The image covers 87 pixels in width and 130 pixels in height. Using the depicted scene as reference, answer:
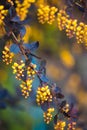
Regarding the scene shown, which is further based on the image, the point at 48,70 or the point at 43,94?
the point at 48,70

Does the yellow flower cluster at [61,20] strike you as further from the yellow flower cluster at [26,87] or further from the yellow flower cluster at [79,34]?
the yellow flower cluster at [26,87]

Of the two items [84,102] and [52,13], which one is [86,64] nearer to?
[84,102]

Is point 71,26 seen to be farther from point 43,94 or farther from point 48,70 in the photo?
point 48,70

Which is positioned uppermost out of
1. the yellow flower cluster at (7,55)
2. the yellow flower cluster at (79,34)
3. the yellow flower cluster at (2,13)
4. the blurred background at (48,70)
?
the yellow flower cluster at (2,13)

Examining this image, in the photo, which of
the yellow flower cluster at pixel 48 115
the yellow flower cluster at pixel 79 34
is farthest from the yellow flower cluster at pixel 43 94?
the yellow flower cluster at pixel 79 34

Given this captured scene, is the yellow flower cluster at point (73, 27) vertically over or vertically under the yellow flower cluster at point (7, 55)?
over

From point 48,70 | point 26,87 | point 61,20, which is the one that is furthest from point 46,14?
point 48,70

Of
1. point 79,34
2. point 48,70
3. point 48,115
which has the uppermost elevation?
point 79,34

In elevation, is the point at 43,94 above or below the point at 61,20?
below
